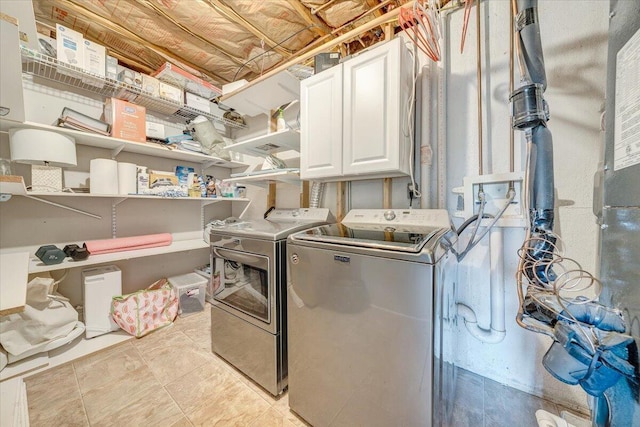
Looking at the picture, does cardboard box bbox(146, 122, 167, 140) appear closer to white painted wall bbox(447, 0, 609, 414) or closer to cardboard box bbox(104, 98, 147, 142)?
cardboard box bbox(104, 98, 147, 142)

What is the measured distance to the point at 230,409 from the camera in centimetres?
121

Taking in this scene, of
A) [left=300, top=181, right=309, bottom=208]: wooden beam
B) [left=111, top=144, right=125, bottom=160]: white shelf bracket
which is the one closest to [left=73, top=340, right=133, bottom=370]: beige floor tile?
[left=111, top=144, right=125, bottom=160]: white shelf bracket

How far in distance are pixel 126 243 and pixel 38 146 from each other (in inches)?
34.4

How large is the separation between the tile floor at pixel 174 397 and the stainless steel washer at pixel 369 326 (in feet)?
1.06

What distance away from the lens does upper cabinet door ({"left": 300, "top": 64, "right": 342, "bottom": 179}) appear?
4.82 feet

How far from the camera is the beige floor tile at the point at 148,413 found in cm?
112

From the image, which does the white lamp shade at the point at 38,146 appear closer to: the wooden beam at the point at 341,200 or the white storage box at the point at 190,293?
the white storage box at the point at 190,293

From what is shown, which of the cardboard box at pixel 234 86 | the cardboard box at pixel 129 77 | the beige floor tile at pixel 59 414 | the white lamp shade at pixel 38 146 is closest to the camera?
the beige floor tile at pixel 59 414

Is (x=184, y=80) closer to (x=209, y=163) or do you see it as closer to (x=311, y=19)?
(x=209, y=163)

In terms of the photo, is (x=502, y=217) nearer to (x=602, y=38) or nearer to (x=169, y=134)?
(x=602, y=38)

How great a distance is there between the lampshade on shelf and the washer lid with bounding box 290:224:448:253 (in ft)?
5.85

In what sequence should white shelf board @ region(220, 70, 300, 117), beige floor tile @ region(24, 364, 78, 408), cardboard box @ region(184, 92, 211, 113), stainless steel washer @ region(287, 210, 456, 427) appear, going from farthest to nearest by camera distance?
cardboard box @ region(184, 92, 211, 113) < white shelf board @ region(220, 70, 300, 117) < beige floor tile @ region(24, 364, 78, 408) < stainless steel washer @ region(287, 210, 456, 427)

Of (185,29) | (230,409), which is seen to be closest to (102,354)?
(230,409)

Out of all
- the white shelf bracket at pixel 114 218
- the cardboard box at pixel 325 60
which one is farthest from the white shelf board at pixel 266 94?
the white shelf bracket at pixel 114 218
